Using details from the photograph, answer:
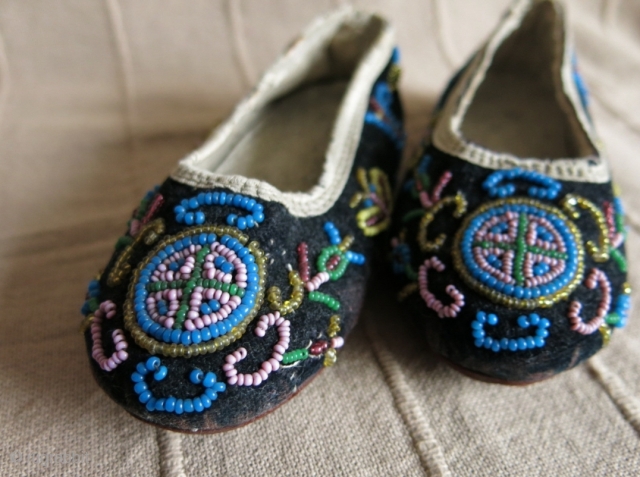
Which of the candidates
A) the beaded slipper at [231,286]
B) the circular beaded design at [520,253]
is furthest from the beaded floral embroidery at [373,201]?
the circular beaded design at [520,253]

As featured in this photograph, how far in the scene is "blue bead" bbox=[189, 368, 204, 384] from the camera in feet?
1.52

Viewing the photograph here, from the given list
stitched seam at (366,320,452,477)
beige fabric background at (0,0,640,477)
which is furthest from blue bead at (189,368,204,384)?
stitched seam at (366,320,452,477)

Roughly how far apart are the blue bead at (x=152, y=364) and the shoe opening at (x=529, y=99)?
55cm

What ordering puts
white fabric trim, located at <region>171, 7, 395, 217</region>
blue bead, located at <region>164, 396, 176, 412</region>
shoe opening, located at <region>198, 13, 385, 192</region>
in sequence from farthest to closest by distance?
Result: shoe opening, located at <region>198, 13, 385, 192</region> < white fabric trim, located at <region>171, 7, 395, 217</region> < blue bead, located at <region>164, 396, 176, 412</region>

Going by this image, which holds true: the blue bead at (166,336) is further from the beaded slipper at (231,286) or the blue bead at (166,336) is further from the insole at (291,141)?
the insole at (291,141)

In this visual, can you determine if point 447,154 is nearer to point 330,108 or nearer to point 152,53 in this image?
point 330,108

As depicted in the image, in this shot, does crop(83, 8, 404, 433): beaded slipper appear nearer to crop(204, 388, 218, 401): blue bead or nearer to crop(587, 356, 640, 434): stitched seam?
crop(204, 388, 218, 401): blue bead

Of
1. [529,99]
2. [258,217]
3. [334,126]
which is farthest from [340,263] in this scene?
[529,99]

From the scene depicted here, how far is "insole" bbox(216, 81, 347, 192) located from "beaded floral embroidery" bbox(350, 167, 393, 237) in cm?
9

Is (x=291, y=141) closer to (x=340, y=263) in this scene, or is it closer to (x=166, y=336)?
(x=340, y=263)

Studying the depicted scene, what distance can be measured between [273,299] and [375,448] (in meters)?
0.20

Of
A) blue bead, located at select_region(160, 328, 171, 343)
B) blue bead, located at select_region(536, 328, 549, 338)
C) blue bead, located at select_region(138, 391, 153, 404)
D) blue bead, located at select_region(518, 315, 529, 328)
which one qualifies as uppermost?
blue bead, located at select_region(160, 328, 171, 343)

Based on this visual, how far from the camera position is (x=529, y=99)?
0.87 meters

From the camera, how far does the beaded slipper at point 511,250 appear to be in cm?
53
